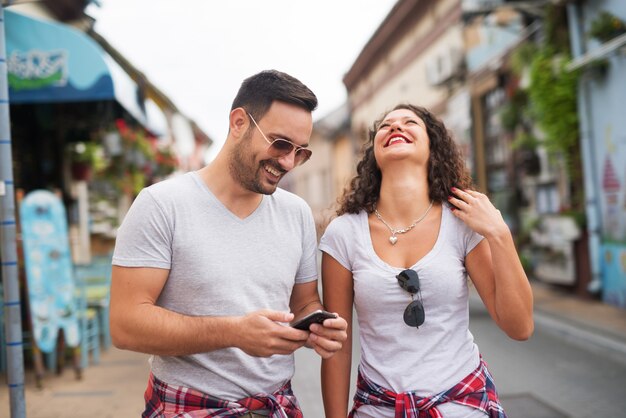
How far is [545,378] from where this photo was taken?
5.90 m

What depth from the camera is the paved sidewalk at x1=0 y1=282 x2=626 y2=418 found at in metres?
5.31

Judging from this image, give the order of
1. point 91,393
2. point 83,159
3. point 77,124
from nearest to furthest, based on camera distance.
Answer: point 91,393
point 77,124
point 83,159

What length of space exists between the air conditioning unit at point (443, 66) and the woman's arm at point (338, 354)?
1452 cm

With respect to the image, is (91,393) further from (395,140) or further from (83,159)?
(83,159)

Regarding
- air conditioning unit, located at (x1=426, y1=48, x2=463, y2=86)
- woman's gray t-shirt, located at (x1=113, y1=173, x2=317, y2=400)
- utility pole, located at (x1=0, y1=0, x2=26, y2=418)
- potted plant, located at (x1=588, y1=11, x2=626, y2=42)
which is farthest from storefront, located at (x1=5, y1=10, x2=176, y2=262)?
air conditioning unit, located at (x1=426, y1=48, x2=463, y2=86)

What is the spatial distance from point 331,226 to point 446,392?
0.78 m

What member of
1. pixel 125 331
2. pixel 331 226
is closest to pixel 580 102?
pixel 331 226

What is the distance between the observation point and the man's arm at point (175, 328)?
183cm

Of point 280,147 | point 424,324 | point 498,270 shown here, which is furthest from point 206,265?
point 498,270

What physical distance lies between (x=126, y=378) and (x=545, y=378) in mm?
4295

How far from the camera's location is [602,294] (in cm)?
967

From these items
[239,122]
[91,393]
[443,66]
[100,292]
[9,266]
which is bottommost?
[91,393]

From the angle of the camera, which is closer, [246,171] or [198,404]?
[198,404]

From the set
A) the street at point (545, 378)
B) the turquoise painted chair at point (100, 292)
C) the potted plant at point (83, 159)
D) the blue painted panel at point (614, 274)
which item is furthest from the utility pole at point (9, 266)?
the blue painted panel at point (614, 274)
